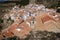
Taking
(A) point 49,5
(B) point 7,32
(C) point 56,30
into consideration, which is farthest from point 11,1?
(C) point 56,30

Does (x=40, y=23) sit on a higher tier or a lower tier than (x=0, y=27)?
higher

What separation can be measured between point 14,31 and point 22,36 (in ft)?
0.57

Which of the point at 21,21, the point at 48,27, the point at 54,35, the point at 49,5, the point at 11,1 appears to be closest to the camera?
the point at 54,35

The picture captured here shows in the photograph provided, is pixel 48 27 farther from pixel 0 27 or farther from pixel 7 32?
pixel 0 27

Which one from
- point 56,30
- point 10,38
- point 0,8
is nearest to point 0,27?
point 10,38

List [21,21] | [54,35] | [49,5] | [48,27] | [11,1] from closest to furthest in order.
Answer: [54,35] < [48,27] < [21,21] < [49,5] < [11,1]

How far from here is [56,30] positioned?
6.27 ft

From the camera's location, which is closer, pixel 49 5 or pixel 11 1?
pixel 49 5

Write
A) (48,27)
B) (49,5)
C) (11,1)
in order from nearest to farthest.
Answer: (48,27) → (49,5) → (11,1)

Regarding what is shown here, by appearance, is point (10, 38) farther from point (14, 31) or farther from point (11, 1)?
point (11, 1)

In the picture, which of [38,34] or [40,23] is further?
[40,23]

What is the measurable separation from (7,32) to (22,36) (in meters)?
0.24

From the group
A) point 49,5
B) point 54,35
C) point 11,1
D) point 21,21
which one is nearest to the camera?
point 54,35

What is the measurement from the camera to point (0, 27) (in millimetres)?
2396
